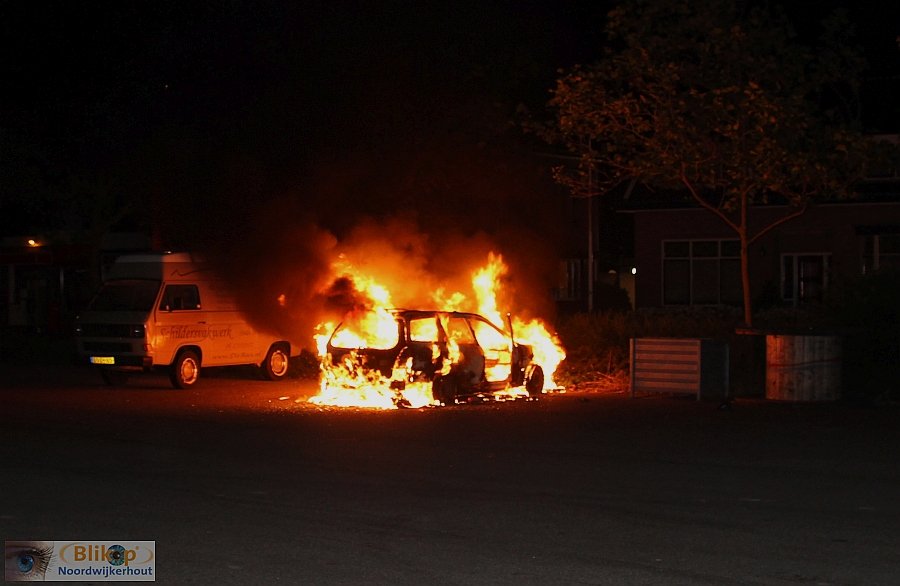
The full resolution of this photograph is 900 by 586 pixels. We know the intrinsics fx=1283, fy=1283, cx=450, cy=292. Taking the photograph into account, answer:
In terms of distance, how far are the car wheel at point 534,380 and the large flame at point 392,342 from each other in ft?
0.59

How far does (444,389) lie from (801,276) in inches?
768

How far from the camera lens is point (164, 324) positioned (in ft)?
78.1

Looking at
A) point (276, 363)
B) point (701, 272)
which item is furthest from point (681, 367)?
point (701, 272)

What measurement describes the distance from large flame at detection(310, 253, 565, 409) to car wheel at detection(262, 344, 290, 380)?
141 inches

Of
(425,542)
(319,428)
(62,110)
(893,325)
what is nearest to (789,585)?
(425,542)

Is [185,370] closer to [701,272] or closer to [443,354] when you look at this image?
[443,354]

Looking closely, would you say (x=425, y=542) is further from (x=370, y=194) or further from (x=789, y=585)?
(x=370, y=194)

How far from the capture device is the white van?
2366cm

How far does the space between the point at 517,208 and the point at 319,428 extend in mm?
11536

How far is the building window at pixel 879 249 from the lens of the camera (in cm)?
3488

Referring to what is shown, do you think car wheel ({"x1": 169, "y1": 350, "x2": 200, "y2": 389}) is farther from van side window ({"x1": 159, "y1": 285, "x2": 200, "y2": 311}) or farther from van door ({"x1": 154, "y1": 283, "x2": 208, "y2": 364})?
van side window ({"x1": 159, "y1": 285, "x2": 200, "y2": 311})

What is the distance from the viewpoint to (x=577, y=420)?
58.9ft

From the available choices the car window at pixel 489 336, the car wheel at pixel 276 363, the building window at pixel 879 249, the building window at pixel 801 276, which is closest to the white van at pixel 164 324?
the car wheel at pixel 276 363

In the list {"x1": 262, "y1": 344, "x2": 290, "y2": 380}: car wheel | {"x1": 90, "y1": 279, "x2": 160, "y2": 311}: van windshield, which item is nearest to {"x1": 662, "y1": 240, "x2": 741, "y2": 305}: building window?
{"x1": 262, "y1": 344, "x2": 290, "y2": 380}: car wheel
